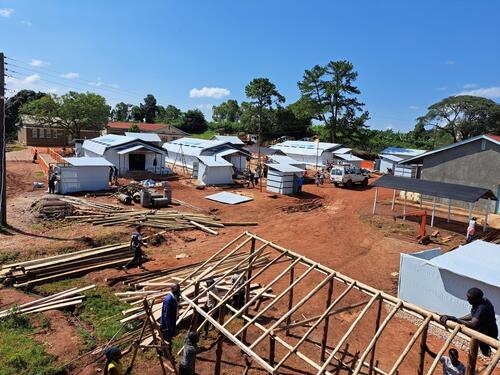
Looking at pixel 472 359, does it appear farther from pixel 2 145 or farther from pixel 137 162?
pixel 137 162

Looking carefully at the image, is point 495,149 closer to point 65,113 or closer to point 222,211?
point 222,211

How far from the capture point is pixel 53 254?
53.4 feet

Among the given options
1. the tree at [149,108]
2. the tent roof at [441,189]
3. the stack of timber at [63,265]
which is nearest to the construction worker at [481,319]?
the stack of timber at [63,265]

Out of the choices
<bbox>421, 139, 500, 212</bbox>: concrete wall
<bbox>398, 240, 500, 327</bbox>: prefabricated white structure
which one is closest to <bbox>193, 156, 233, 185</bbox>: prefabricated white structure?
<bbox>421, 139, 500, 212</bbox>: concrete wall

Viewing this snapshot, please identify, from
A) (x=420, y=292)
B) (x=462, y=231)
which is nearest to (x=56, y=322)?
(x=420, y=292)

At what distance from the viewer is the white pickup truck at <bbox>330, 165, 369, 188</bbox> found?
3781 cm

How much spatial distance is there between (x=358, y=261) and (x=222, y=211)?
11069 mm

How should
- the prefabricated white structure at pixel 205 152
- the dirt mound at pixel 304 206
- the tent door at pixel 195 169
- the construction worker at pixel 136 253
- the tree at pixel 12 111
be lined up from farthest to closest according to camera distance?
the tree at pixel 12 111, the prefabricated white structure at pixel 205 152, the tent door at pixel 195 169, the dirt mound at pixel 304 206, the construction worker at pixel 136 253

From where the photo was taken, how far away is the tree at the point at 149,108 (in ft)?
357

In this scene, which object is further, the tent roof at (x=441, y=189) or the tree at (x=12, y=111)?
the tree at (x=12, y=111)

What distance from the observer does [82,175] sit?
28.7 metres

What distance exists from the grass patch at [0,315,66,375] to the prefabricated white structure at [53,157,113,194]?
740 inches

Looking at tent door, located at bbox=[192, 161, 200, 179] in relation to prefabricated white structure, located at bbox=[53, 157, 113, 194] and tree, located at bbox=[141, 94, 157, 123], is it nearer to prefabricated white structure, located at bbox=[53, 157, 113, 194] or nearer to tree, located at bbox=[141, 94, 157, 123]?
prefabricated white structure, located at bbox=[53, 157, 113, 194]

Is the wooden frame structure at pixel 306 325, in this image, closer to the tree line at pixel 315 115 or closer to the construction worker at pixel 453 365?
the construction worker at pixel 453 365
